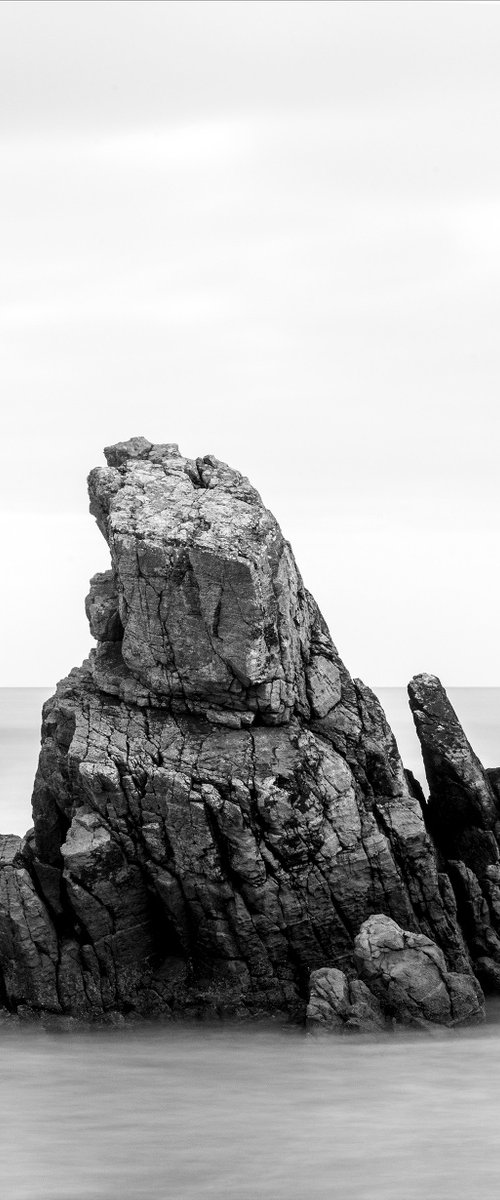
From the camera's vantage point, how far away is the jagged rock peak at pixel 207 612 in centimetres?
2820

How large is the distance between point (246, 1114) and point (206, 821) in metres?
5.25

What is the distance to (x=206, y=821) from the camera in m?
27.6

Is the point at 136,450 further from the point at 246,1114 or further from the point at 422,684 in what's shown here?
the point at 246,1114

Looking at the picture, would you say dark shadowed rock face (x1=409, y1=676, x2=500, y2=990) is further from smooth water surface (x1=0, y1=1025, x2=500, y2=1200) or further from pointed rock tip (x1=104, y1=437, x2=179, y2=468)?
pointed rock tip (x1=104, y1=437, x2=179, y2=468)

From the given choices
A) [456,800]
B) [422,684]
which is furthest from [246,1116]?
[422,684]

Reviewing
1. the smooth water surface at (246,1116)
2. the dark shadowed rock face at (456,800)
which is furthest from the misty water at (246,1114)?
→ the dark shadowed rock face at (456,800)

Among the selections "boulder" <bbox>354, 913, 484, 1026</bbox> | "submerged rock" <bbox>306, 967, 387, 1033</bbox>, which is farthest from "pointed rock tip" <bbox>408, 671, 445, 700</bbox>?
"submerged rock" <bbox>306, 967, 387, 1033</bbox>

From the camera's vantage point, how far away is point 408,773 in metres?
32.2

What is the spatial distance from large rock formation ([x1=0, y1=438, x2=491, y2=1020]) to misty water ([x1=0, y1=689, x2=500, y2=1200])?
1114 millimetres

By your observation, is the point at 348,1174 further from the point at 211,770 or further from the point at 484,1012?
the point at 211,770

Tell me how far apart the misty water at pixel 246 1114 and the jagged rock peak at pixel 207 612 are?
A: 6.06m

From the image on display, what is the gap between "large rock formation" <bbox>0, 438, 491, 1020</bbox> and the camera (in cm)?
2775

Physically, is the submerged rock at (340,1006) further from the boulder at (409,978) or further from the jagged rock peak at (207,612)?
the jagged rock peak at (207,612)

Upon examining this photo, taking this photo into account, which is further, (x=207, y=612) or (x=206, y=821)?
(x=207, y=612)
